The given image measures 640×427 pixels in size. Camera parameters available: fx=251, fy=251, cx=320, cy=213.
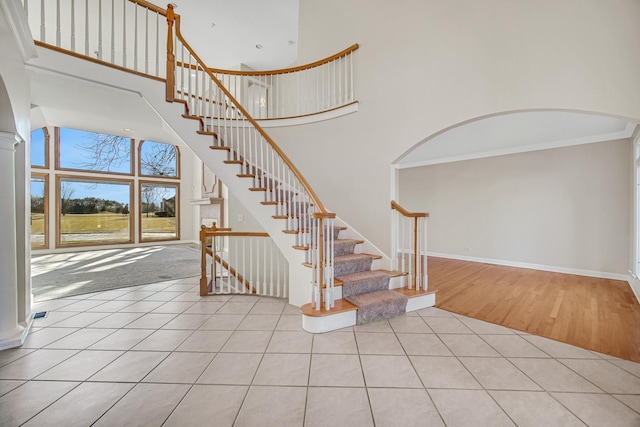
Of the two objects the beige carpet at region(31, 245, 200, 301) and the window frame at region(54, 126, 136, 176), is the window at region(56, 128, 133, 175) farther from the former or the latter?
the beige carpet at region(31, 245, 200, 301)

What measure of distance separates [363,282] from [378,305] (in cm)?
33

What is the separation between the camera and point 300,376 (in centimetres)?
182

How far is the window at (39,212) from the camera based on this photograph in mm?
6816

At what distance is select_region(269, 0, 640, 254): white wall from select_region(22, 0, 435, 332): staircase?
2.13 feet

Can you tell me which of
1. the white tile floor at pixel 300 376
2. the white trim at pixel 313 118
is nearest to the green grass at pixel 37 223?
the white tile floor at pixel 300 376

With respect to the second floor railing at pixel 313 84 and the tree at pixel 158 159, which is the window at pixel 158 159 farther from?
the second floor railing at pixel 313 84

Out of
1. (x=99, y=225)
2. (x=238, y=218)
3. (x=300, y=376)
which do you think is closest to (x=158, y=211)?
(x=99, y=225)

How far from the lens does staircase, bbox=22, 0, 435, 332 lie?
2617mm

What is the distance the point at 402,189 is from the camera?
7.47m

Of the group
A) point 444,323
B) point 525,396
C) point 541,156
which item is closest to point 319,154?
point 444,323

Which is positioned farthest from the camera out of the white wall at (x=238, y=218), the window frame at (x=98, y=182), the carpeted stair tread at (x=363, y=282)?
the window frame at (x=98, y=182)

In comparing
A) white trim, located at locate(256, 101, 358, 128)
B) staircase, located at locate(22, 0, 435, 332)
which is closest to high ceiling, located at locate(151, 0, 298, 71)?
staircase, located at locate(22, 0, 435, 332)

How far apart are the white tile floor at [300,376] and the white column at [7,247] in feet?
0.69

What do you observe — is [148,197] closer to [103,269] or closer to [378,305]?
[103,269]
